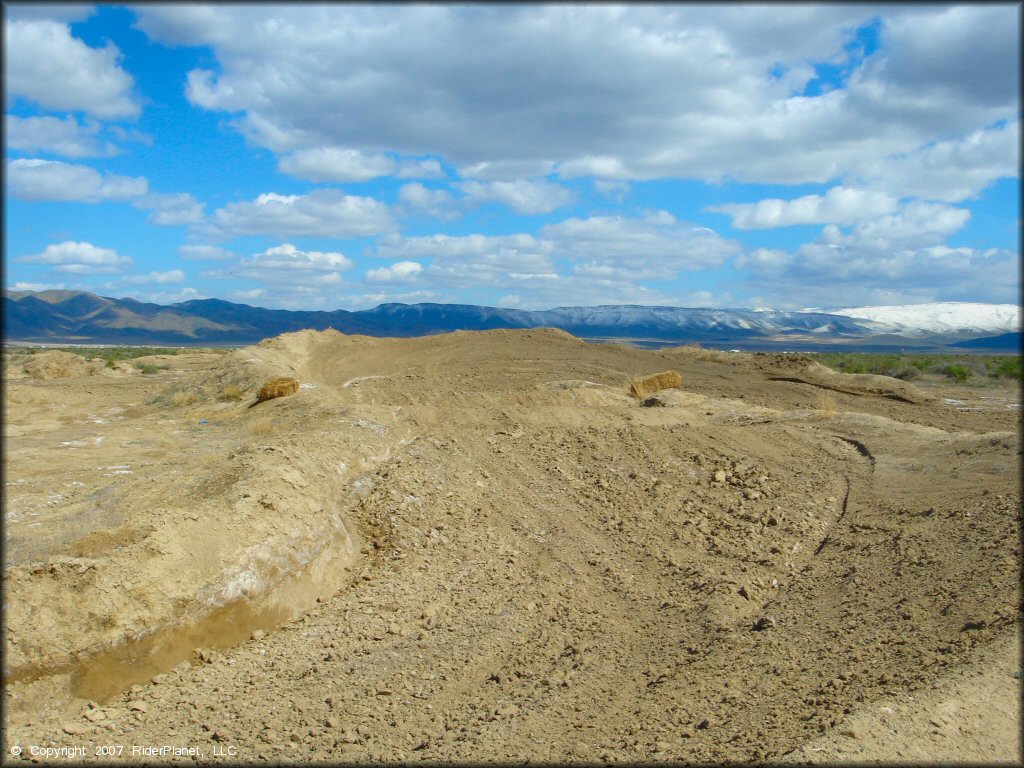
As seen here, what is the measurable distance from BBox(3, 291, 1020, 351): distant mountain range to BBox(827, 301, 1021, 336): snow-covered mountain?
12.4 inches

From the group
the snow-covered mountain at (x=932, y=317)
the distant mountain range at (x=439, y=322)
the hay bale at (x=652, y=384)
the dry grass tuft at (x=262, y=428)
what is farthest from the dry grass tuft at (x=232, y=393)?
the distant mountain range at (x=439, y=322)

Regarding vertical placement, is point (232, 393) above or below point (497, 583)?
above

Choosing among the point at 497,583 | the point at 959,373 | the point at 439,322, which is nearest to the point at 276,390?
the point at 497,583

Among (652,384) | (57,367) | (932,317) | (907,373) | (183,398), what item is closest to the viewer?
(183,398)

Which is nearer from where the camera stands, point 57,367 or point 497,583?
point 497,583

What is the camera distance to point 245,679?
6.20 meters

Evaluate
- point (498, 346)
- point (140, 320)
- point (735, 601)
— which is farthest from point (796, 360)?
point (140, 320)

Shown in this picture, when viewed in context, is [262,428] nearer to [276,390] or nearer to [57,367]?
[276,390]

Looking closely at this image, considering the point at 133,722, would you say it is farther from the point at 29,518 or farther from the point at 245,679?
the point at 29,518

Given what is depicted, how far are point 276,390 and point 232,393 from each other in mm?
1482

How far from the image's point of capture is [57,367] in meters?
23.0

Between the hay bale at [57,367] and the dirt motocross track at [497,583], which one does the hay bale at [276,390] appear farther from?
the hay bale at [57,367]

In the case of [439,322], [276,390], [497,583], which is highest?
[439,322]

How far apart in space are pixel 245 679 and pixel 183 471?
3.75 meters
